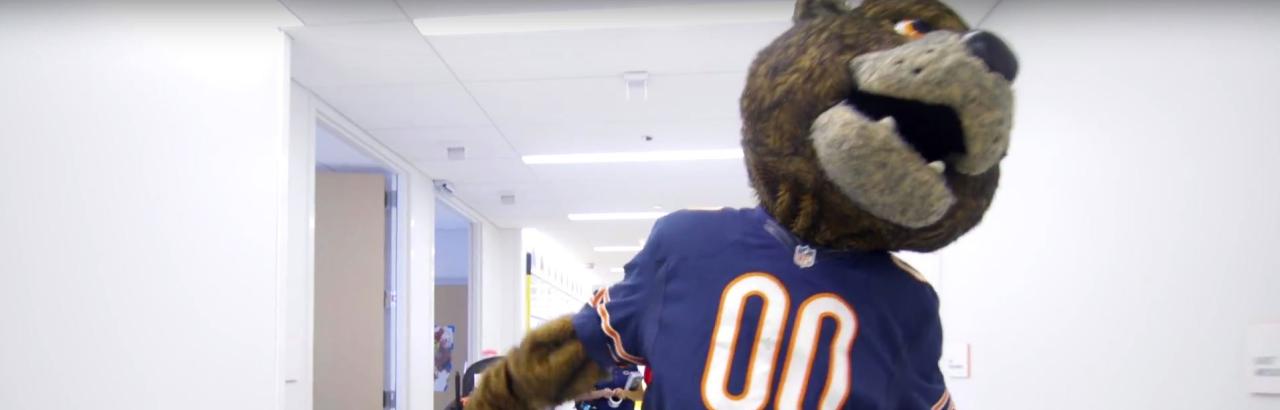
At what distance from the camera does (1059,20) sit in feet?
8.09

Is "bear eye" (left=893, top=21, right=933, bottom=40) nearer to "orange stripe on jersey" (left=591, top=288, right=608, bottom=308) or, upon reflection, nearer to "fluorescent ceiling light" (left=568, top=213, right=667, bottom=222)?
"orange stripe on jersey" (left=591, top=288, right=608, bottom=308)

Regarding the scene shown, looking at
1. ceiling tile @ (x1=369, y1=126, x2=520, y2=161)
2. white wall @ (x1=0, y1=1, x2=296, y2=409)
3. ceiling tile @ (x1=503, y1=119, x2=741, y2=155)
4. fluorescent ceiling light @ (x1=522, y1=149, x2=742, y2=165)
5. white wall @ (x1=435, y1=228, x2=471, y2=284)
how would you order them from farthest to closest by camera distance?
white wall @ (x1=435, y1=228, x2=471, y2=284) < fluorescent ceiling light @ (x1=522, y1=149, x2=742, y2=165) < ceiling tile @ (x1=369, y1=126, x2=520, y2=161) < ceiling tile @ (x1=503, y1=119, x2=741, y2=155) < white wall @ (x1=0, y1=1, x2=296, y2=409)

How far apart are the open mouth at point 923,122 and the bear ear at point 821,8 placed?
5.2 inches

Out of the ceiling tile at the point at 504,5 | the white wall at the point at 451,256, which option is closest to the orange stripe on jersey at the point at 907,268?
the ceiling tile at the point at 504,5

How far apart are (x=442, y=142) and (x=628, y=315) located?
405cm

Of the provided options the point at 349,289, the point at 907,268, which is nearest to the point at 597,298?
the point at 907,268

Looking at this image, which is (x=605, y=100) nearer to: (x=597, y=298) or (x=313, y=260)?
(x=313, y=260)

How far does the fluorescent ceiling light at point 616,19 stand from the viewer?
2.86 m

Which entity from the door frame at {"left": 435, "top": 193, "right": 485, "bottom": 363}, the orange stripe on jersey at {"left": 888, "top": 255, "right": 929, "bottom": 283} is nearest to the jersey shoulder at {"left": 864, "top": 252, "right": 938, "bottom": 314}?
the orange stripe on jersey at {"left": 888, "top": 255, "right": 929, "bottom": 283}

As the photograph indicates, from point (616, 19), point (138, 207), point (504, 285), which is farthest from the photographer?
point (504, 285)

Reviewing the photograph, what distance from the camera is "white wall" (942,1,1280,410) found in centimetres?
169

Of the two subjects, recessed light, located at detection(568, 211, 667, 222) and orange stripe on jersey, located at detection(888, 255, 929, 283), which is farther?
recessed light, located at detection(568, 211, 667, 222)

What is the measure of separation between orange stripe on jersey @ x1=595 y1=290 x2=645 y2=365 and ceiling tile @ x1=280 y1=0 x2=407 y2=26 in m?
2.03

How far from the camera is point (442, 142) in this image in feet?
15.8
